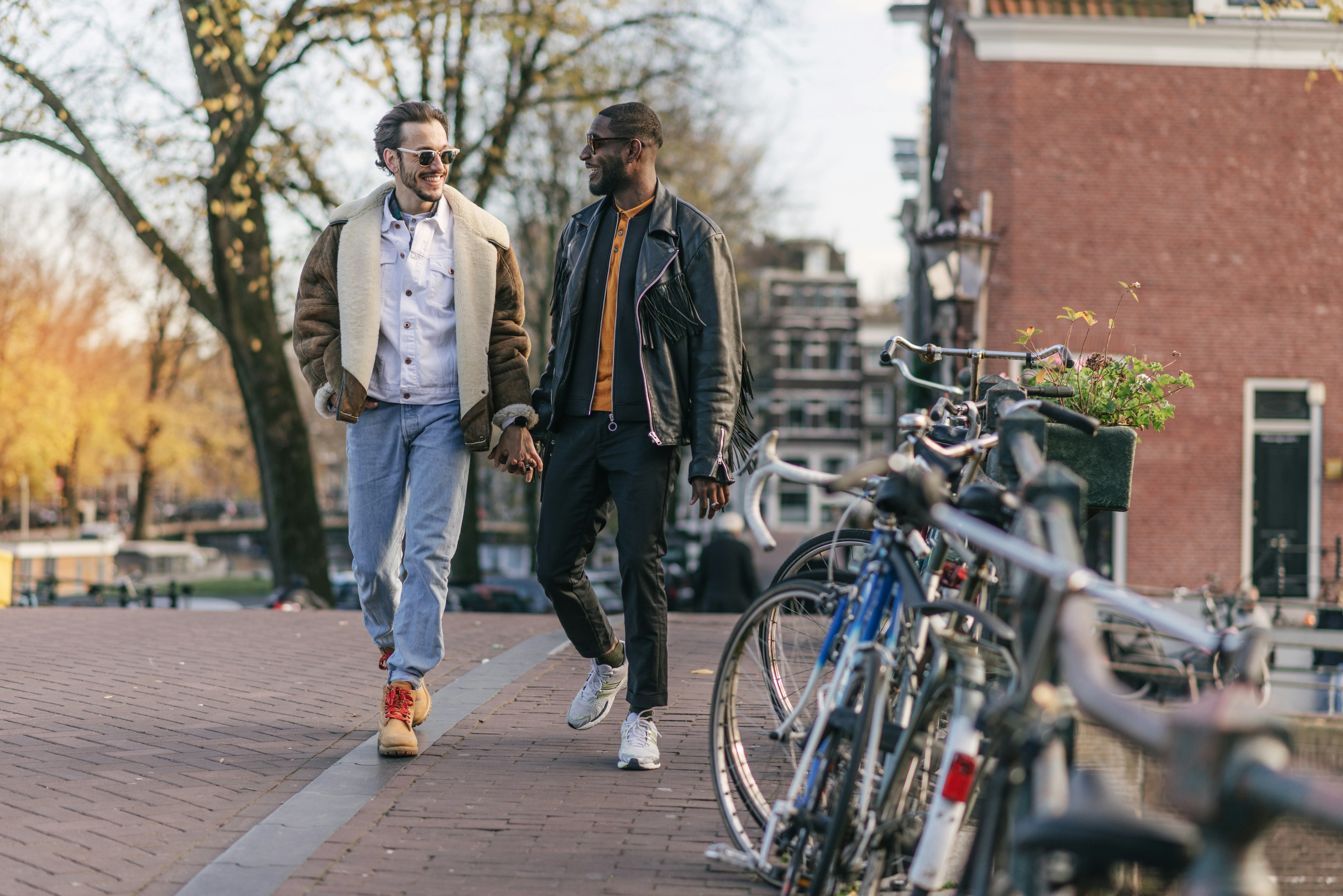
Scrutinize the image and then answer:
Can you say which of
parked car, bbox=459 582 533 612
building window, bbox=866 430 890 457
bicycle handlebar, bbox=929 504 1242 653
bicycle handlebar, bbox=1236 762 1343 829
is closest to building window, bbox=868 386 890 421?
building window, bbox=866 430 890 457

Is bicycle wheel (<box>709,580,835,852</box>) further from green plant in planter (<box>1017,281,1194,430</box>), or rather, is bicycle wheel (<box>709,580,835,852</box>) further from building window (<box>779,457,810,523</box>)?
building window (<box>779,457,810,523</box>)

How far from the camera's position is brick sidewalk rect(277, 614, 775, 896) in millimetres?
3172

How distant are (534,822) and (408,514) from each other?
128 cm

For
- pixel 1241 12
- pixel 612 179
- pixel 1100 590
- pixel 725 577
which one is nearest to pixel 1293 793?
pixel 1100 590

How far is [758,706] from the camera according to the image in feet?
11.4

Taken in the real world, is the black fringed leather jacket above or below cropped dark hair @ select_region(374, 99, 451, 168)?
below

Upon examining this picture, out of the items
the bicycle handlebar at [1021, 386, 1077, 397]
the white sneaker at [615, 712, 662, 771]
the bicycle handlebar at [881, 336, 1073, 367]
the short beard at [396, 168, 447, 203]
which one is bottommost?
the white sneaker at [615, 712, 662, 771]

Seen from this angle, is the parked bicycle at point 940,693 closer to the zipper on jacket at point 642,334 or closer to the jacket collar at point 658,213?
the zipper on jacket at point 642,334

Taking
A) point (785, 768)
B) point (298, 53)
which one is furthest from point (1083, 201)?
point (785, 768)

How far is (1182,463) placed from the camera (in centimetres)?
1836

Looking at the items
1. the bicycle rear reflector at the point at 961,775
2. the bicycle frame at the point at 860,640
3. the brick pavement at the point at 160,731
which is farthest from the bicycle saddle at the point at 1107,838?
the brick pavement at the point at 160,731

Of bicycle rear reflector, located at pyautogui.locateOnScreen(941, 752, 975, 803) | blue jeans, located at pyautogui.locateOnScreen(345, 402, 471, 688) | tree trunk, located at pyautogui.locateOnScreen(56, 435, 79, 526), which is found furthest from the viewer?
tree trunk, located at pyautogui.locateOnScreen(56, 435, 79, 526)

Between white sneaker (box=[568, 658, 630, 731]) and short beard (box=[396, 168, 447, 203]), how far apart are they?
173cm

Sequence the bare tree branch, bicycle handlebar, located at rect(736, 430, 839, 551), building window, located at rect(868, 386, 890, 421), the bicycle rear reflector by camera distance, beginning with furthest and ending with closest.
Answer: building window, located at rect(868, 386, 890, 421)
the bare tree branch
bicycle handlebar, located at rect(736, 430, 839, 551)
the bicycle rear reflector
